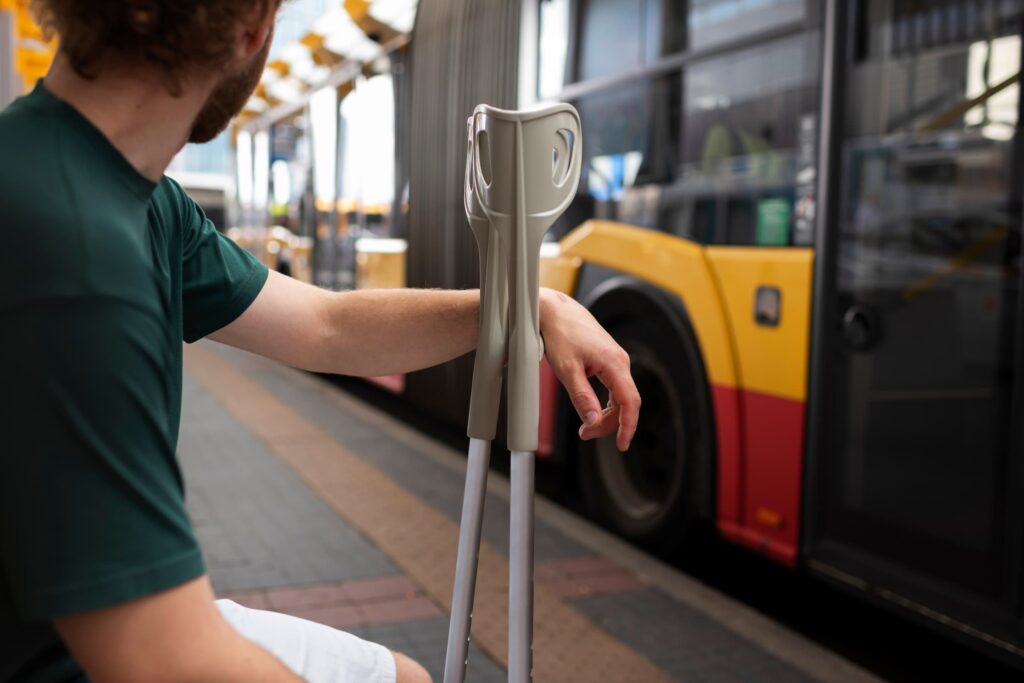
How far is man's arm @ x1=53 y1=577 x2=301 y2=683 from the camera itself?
0.94 meters

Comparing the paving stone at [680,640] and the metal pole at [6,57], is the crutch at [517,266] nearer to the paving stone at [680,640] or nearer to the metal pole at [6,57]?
the paving stone at [680,640]

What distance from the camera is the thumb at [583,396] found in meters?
1.33

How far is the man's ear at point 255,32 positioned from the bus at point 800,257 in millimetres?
1686

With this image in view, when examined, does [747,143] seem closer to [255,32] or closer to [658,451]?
[658,451]

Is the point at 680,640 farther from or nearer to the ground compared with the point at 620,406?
nearer to the ground

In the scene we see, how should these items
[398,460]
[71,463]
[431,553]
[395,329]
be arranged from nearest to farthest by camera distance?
[71,463], [395,329], [431,553], [398,460]

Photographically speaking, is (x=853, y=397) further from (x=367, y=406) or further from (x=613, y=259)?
(x=367, y=406)

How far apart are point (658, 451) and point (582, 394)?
312 centimetres

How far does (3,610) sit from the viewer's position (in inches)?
41.1

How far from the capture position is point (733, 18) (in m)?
3.78

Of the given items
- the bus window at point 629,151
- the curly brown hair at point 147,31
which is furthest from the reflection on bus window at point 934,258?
the curly brown hair at point 147,31

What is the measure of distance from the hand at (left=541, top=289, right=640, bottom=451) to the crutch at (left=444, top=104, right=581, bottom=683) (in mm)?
35

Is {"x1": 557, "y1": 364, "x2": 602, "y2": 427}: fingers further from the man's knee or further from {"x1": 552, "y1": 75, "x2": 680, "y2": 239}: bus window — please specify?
{"x1": 552, "y1": 75, "x2": 680, "y2": 239}: bus window

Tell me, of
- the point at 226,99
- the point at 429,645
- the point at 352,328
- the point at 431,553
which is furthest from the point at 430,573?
the point at 226,99
